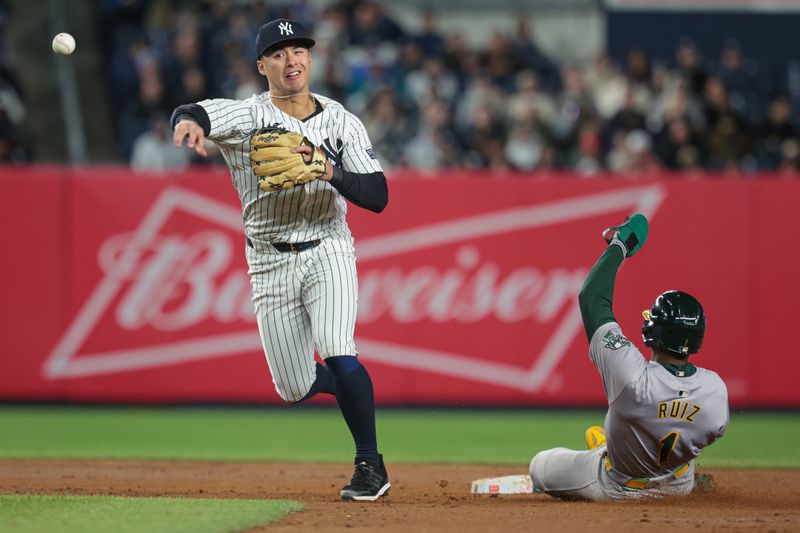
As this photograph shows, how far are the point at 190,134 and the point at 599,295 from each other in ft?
6.49

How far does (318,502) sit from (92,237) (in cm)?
578

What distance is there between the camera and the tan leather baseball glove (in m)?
5.54

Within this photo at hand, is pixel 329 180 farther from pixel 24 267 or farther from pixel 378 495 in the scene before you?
pixel 24 267

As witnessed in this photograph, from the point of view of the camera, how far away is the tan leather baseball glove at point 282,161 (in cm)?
554

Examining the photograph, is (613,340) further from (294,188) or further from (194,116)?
(194,116)

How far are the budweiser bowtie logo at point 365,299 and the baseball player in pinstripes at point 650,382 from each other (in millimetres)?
5188

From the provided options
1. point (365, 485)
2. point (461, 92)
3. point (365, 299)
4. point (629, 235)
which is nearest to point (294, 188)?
point (365, 485)

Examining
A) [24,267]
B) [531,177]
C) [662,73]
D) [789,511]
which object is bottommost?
[789,511]

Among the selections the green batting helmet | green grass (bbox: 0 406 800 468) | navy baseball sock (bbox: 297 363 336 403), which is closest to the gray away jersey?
the green batting helmet

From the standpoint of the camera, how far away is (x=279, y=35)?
Answer: 5883 mm

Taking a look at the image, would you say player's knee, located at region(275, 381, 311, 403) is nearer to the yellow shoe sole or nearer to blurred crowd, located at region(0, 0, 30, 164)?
the yellow shoe sole

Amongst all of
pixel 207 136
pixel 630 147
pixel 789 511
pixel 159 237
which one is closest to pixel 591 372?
pixel 630 147

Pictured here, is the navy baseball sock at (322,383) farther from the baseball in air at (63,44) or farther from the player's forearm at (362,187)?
the baseball in air at (63,44)

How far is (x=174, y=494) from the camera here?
20.6 ft
